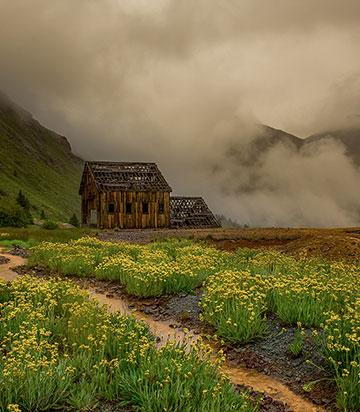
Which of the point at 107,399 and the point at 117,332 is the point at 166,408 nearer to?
the point at 107,399

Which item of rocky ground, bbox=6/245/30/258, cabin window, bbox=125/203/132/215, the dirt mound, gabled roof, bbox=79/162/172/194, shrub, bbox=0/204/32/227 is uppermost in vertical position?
gabled roof, bbox=79/162/172/194

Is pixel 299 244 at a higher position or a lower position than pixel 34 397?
higher

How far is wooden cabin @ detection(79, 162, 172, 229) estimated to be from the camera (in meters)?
46.8

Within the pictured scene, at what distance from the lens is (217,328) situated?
26.1 feet

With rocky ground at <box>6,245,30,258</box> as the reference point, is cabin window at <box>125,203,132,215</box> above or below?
above

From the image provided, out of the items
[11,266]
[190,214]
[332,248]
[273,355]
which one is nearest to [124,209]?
[190,214]

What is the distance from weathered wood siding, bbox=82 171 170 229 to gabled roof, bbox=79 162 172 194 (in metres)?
0.69

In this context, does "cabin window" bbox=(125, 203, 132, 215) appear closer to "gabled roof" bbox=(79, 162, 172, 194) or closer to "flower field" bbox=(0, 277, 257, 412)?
"gabled roof" bbox=(79, 162, 172, 194)

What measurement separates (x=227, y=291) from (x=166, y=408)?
12.2 ft

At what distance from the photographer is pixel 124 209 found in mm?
47625

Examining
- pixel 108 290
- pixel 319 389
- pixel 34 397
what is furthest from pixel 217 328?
pixel 108 290

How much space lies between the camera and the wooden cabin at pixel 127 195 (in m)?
46.8

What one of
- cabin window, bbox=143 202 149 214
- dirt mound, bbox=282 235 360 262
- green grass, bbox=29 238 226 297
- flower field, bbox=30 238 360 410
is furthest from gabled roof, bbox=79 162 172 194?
flower field, bbox=30 238 360 410

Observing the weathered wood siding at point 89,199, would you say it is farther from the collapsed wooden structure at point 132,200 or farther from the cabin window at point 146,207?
→ the cabin window at point 146,207
